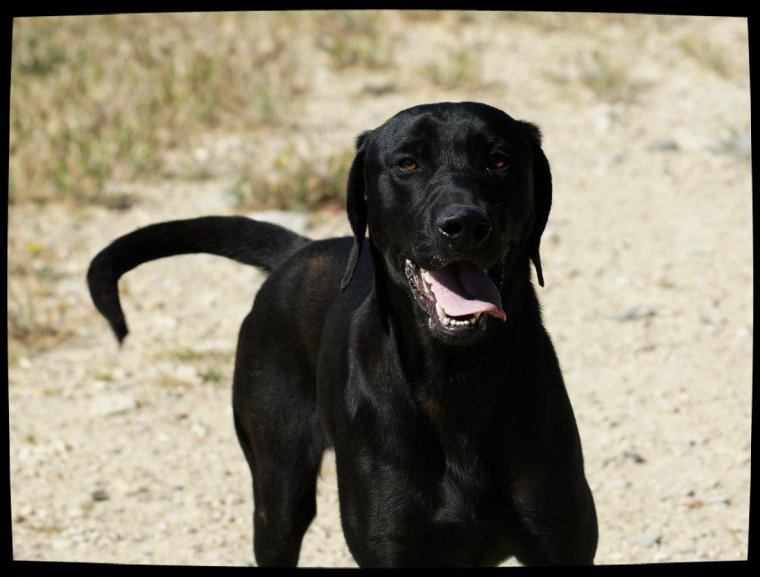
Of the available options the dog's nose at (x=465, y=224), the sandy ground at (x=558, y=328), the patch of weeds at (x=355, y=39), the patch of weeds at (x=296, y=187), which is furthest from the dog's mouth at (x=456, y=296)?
the patch of weeds at (x=355, y=39)

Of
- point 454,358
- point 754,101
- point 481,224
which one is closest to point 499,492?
point 454,358

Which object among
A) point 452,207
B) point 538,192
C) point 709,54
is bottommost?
point 452,207

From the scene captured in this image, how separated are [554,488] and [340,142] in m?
5.59

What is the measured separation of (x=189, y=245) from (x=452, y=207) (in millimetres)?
1555

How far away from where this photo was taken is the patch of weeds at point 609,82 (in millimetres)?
8953

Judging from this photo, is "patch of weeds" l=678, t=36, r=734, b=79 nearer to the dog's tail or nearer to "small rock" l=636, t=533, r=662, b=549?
"small rock" l=636, t=533, r=662, b=549

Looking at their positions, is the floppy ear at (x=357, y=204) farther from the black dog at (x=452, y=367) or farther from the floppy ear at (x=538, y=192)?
the floppy ear at (x=538, y=192)

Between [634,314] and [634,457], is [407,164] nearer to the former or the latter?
[634,457]

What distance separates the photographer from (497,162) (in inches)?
126

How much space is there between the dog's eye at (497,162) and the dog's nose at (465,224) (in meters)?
0.26

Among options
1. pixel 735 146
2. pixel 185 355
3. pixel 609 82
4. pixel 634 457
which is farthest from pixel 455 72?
pixel 634 457

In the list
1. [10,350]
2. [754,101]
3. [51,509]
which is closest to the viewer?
[754,101]

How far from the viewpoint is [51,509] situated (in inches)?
196

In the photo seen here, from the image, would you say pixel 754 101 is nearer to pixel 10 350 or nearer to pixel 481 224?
pixel 481 224
